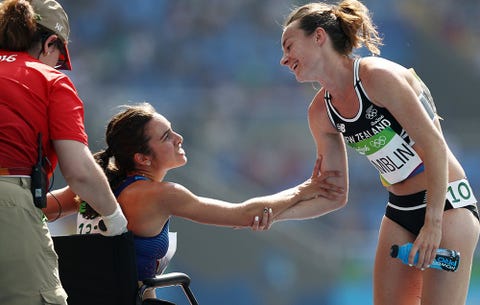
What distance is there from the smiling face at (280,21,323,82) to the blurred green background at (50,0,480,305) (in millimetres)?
4181

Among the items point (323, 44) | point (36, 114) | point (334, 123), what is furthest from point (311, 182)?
point (36, 114)

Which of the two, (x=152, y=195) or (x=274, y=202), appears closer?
(x=152, y=195)

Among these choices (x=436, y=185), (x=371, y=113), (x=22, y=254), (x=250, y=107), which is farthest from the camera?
(x=250, y=107)

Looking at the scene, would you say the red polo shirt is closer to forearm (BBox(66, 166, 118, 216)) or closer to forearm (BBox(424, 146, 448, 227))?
forearm (BBox(66, 166, 118, 216))

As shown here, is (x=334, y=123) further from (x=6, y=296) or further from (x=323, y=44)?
(x=6, y=296)

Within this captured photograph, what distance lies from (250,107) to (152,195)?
196 inches

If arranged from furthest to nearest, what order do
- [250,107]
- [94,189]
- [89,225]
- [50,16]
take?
[250,107]
[89,225]
[50,16]
[94,189]

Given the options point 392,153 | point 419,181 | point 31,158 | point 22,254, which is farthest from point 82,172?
point 419,181

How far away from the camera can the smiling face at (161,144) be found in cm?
281

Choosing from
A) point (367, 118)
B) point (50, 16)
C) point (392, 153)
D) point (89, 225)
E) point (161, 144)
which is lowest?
point (89, 225)

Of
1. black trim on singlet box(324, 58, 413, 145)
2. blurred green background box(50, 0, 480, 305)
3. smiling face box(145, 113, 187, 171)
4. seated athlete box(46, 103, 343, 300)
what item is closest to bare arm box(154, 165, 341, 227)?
seated athlete box(46, 103, 343, 300)

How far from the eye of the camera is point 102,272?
2396 millimetres

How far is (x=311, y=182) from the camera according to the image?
9.91 feet

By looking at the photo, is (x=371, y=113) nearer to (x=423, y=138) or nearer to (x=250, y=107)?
(x=423, y=138)
